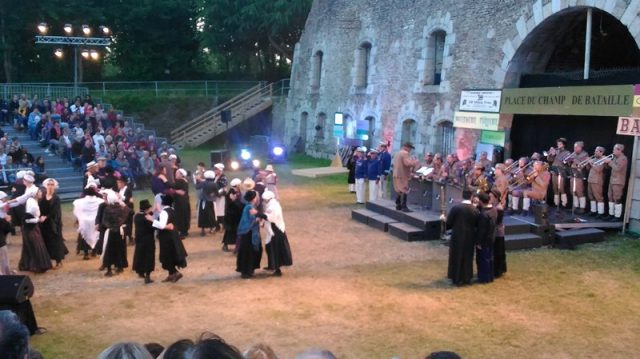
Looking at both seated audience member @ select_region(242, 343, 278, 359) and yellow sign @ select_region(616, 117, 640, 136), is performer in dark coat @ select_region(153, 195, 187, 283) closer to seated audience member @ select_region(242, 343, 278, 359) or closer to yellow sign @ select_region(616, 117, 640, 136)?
seated audience member @ select_region(242, 343, 278, 359)

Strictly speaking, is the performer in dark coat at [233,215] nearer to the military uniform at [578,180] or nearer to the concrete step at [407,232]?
the concrete step at [407,232]

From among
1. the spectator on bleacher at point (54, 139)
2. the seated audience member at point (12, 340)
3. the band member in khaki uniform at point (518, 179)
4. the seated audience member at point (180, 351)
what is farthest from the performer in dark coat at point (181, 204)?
Result: the spectator on bleacher at point (54, 139)

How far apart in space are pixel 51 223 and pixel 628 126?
11742mm

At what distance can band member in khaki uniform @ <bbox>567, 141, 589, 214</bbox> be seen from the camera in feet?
45.3

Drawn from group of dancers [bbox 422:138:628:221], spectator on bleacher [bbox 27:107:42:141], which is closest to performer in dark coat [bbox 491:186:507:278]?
group of dancers [bbox 422:138:628:221]

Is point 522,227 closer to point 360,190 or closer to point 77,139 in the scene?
point 360,190

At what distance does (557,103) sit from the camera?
1463 centimetres

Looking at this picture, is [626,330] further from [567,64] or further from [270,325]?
[567,64]

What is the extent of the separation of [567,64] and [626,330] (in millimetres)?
10863

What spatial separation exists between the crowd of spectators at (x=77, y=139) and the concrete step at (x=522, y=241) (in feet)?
35.0

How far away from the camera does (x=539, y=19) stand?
15.9 meters

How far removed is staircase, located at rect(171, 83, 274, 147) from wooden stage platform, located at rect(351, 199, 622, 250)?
60.8ft

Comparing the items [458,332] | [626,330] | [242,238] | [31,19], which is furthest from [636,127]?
[31,19]

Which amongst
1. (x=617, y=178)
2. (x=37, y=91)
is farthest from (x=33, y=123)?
(x=617, y=178)
